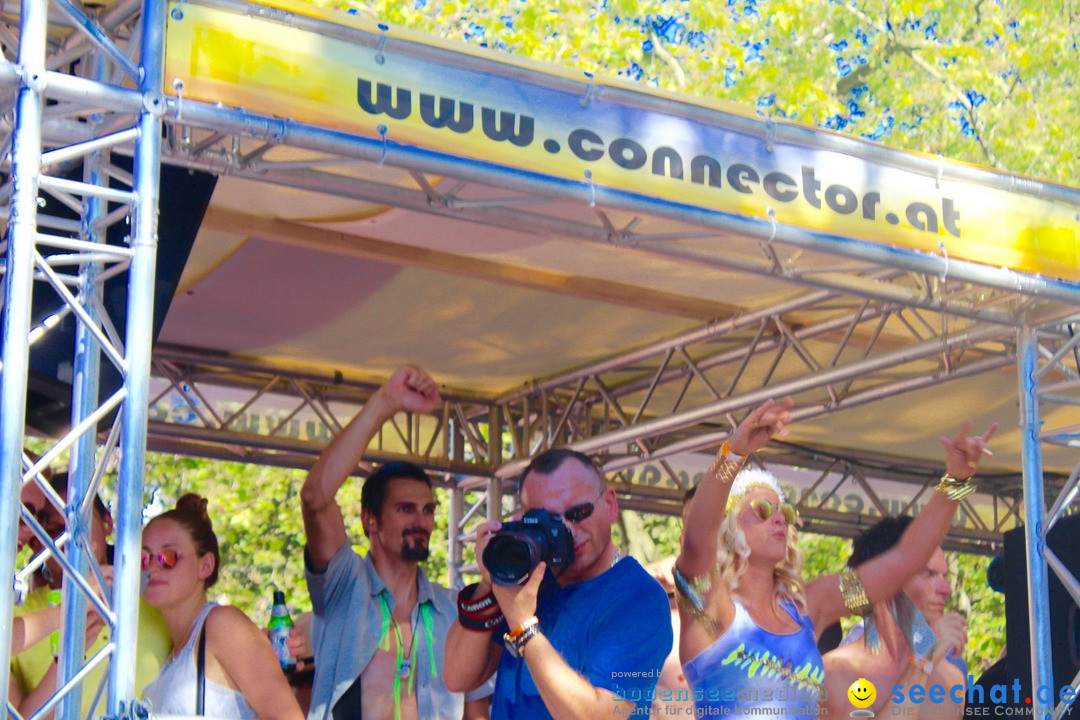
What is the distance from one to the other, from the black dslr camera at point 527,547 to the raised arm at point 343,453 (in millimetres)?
839

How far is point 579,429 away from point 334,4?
586cm

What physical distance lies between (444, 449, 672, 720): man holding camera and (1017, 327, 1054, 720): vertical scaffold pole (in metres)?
2.26

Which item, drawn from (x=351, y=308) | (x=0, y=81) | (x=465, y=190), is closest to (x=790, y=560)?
(x=465, y=190)

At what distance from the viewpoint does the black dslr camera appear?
2.88m

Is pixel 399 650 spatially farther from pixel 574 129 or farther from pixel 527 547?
pixel 574 129

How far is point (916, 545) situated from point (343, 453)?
1.63m

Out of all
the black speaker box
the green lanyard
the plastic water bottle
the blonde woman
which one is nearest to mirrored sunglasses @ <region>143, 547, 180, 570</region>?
the plastic water bottle

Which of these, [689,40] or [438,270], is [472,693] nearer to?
[438,270]

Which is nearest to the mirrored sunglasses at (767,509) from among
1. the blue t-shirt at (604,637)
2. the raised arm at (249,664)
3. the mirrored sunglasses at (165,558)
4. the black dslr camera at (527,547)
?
the blue t-shirt at (604,637)

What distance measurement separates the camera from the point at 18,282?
300cm

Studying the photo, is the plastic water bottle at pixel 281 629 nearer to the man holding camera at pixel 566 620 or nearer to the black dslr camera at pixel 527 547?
the man holding camera at pixel 566 620

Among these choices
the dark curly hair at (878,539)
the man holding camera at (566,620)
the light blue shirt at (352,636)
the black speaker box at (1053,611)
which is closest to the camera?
the man holding camera at (566,620)

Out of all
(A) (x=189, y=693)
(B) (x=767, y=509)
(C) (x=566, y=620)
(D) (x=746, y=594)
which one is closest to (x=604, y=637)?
(C) (x=566, y=620)

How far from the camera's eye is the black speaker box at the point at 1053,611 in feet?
16.5
